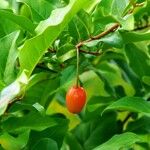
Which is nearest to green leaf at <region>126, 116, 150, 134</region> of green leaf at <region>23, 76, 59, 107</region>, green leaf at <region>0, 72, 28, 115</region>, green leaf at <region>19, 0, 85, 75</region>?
green leaf at <region>23, 76, 59, 107</region>

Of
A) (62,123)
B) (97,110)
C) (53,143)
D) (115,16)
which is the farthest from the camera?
(97,110)

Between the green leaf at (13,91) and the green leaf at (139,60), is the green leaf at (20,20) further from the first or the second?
the green leaf at (139,60)

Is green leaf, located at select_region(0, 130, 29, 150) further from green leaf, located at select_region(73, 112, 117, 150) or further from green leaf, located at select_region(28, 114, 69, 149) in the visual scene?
green leaf, located at select_region(73, 112, 117, 150)

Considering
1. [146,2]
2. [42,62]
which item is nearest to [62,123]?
[42,62]

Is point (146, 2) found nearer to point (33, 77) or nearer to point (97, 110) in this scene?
point (33, 77)

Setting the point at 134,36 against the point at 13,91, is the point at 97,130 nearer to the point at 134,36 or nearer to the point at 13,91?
the point at 134,36

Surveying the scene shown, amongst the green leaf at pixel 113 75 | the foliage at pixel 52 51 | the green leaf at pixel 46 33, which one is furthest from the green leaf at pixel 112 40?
the green leaf at pixel 113 75

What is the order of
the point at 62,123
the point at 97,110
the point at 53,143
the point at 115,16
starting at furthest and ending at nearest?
the point at 97,110 < the point at 62,123 < the point at 53,143 < the point at 115,16
